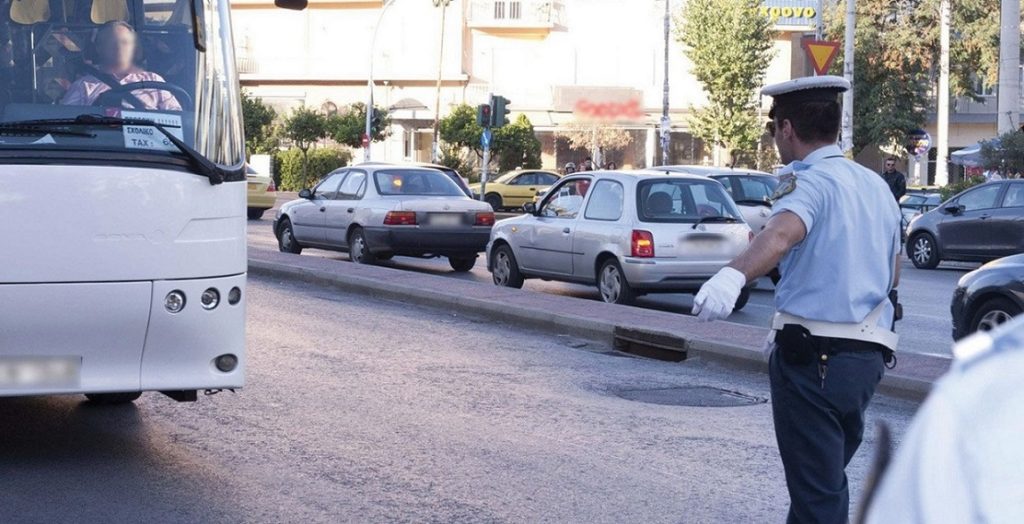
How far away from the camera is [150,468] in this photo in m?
6.91

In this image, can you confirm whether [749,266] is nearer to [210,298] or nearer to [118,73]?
[210,298]

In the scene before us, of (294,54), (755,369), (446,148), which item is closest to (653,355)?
(755,369)

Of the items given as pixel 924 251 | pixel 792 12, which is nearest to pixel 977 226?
pixel 924 251

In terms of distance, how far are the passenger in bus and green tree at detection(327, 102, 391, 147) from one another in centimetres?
5393

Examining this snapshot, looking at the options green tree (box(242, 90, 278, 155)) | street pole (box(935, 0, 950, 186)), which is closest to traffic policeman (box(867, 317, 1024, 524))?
street pole (box(935, 0, 950, 186))

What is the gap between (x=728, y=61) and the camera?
54.2 metres

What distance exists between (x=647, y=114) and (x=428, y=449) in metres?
53.1

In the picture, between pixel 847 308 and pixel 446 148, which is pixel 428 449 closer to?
pixel 847 308

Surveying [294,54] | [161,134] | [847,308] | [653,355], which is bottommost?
[653,355]

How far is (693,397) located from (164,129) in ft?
14.5

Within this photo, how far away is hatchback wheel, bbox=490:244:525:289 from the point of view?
56.4ft

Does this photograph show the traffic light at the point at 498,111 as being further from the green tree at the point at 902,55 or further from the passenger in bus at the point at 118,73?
the green tree at the point at 902,55

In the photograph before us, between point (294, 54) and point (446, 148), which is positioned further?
point (294, 54)

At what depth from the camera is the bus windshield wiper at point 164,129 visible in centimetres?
648
